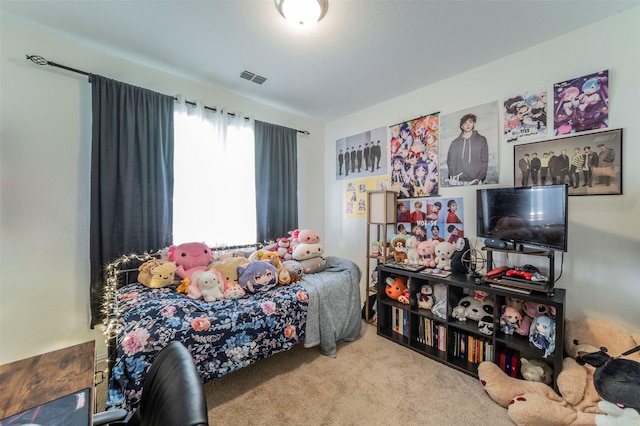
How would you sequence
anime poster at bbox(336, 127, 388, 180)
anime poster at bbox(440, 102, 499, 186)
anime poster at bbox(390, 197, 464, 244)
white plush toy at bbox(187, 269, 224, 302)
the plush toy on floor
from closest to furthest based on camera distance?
the plush toy on floor < white plush toy at bbox(187, 269, 224, 302) < anime poster at bbox(440, 102, 499, 186) < anime poster at bbox(390, 197, 464, 244) < anime poster at bbox(336, 127, 388, 180)

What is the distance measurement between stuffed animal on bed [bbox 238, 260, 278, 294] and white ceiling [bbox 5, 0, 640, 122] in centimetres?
172

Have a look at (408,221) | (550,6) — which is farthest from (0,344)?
(550,6)

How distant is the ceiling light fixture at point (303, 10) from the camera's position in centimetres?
142

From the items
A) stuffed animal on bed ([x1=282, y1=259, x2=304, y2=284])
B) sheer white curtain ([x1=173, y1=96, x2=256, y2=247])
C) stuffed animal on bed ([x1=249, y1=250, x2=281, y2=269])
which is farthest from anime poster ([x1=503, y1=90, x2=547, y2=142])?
sheer white curtain ([x1=173, y1=96, x2=256, y2=247])

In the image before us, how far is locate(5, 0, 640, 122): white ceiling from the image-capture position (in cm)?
153

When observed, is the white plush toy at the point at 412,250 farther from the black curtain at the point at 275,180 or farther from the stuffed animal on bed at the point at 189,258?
the stuffed animal on bed at the point at 189,258

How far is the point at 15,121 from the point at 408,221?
3229 millimetres

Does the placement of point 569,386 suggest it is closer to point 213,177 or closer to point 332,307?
point 332,307

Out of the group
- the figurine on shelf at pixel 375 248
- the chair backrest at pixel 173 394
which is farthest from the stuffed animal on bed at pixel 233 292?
the figurine on shelf at pixel 375 248

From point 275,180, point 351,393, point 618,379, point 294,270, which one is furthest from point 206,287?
point 618,379

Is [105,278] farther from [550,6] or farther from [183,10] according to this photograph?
[550,6]

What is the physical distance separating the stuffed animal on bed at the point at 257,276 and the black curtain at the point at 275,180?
0.74 metres

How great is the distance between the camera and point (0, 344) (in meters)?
1.63

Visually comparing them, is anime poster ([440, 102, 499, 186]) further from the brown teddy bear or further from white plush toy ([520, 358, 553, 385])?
white plush toy ([520, 358, 553, 385])
